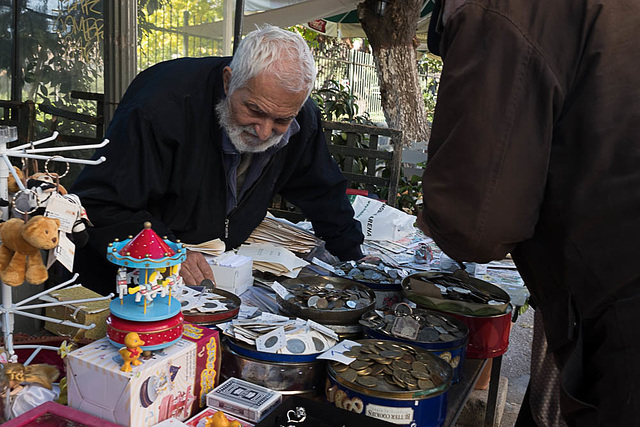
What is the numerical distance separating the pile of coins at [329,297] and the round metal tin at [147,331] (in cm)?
51

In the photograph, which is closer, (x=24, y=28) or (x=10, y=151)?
(x=10, y=151)

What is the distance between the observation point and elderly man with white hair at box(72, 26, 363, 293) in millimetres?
1898

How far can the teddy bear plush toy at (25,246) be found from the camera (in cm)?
100

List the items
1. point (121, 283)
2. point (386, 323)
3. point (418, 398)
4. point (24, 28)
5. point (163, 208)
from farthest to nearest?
1. point (24, 28)
2. point (163, 208)
3. point (386, 323)
4. point (418, 398)
5. point (121, 283)

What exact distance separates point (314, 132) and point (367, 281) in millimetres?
916

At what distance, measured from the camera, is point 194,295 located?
1.52m

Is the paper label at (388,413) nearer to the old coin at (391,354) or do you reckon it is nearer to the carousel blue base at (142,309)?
the old coin at (391,354)

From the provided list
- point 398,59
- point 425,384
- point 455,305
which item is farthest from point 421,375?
point 398,59

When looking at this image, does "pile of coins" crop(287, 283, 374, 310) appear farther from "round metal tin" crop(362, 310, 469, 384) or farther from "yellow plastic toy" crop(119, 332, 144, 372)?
"yellow plastic toy" crop(119, 332, 144, 372)

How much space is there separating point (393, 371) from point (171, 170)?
1.23 m

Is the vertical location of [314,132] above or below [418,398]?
above

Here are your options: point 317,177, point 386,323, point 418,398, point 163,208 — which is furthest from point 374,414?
Answer: point 317,177

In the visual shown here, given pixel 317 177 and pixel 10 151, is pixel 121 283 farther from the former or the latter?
pixel 317 177

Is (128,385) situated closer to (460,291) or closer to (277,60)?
(460,291)
